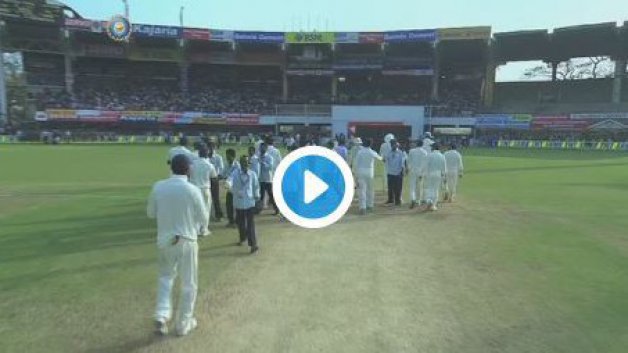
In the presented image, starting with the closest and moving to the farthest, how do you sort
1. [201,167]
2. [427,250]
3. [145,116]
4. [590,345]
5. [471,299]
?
[590,345], [471,299], [427,250], [201,167], [145,116]

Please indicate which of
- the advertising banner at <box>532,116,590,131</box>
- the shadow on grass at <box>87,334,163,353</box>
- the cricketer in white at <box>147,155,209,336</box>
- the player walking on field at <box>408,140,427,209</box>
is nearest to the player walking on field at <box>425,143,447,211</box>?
the player walking on field at <box>408,140,427,209</box>

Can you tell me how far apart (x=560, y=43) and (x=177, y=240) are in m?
67.1

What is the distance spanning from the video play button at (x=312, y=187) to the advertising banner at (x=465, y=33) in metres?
59.5

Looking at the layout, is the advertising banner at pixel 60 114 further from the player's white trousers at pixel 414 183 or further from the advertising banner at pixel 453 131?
the player's white trousers at pixel 414 183

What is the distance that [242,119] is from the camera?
65.1 meters

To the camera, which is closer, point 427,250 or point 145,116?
point 427,250

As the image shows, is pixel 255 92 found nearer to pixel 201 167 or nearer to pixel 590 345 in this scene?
pixel 201 167

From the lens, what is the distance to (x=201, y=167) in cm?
1180

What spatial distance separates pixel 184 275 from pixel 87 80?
224 feet

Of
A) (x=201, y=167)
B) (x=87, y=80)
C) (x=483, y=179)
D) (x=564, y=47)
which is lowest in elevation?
(x=483, y=179)

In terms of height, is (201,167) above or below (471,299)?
above

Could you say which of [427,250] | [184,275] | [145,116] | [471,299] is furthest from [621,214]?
[145,116]

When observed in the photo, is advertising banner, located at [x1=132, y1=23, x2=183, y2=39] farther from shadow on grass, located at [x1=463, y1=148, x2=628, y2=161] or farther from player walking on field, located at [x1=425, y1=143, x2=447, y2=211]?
player walking on field, located at [x1=425, y1=143, x2=447, y2=211]

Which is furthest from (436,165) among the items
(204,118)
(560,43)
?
(560,43)
